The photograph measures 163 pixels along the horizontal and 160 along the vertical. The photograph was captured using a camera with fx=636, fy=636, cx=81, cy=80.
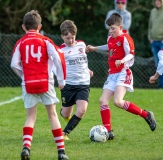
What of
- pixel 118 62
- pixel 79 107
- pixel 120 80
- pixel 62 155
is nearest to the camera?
pixel 62 155

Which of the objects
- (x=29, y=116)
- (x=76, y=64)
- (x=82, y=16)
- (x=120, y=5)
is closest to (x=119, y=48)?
(x=76, y=64)

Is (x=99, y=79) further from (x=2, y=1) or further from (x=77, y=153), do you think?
(x=77, y=153)

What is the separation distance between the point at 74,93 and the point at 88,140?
659mm

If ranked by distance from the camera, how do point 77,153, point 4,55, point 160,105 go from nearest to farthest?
point 77,153 < point 160,105 < point 4,55

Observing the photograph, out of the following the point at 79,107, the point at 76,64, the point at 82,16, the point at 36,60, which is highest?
the point at 36,60

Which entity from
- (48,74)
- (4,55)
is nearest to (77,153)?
(48,74)

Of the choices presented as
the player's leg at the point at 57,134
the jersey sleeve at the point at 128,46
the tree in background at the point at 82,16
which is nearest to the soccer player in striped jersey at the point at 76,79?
the jersey sleeve at the point at 128,46

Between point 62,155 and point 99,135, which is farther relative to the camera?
point 99,135

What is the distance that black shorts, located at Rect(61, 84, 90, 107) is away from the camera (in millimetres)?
8391

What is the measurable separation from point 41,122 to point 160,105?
115 inches

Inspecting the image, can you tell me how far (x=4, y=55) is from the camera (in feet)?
52.7

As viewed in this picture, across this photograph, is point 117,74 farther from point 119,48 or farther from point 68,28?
point 68,28

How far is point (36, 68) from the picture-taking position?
22.2 ft

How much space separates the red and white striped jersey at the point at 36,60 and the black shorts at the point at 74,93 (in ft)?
5.15
